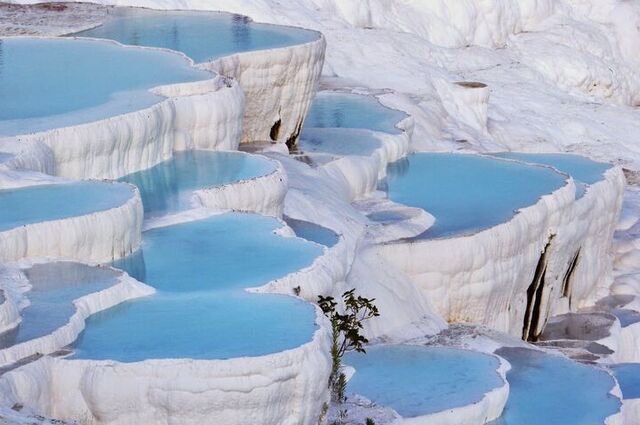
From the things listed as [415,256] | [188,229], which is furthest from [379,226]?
[188,229]

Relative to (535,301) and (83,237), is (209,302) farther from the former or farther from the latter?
(535,301)

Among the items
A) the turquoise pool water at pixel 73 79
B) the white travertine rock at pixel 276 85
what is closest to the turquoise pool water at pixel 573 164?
the white travertine rock at pixel 276 85

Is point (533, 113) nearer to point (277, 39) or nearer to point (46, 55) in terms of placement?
point (277, 39)

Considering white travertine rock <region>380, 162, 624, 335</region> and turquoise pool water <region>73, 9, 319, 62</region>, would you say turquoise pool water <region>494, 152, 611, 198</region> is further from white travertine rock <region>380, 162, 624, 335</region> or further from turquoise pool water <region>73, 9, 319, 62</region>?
turquoise pool water <region>73, 9, 319, 62</region>

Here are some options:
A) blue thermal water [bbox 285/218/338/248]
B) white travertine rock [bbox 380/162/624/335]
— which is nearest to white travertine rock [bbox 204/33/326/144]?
Answer: white travertine rock [bbox 380/162/624/335]

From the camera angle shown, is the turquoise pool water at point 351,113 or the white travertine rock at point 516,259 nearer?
the white travertine rock at point 516,259

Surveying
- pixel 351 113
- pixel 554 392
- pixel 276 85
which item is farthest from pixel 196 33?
pixel 554 392

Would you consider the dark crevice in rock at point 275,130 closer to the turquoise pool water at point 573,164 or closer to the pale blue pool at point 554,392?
the turquoise pool water at point 573,164
